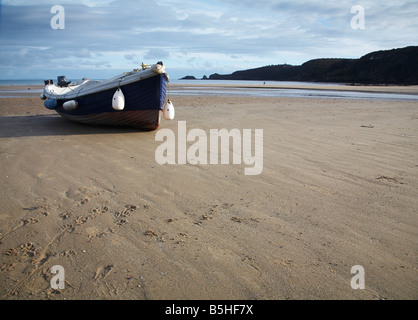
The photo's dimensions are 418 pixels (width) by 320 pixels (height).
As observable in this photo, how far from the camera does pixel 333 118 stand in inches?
390

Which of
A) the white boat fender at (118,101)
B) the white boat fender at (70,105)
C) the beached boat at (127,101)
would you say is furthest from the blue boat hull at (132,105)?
the white boat fender at (118,101)

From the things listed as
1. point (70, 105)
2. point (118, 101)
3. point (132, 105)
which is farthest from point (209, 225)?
point (70, 105)

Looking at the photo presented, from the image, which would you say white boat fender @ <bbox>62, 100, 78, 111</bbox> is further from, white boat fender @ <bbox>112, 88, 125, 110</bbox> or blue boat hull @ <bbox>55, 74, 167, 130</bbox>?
white boat fender @ <bbox>112, 88, 125, 110</bbox>

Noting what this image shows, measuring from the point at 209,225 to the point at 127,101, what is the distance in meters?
5.42

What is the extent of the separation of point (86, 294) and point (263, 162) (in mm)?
3575

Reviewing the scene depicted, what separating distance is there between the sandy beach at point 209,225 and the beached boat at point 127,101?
7.09 ft

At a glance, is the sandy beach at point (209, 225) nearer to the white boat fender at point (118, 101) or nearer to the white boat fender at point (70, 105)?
the white boat fender at point (118, 101)

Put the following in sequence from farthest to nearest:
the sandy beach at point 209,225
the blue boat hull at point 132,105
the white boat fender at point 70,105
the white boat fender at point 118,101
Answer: the white boat fender at point 70,105 < the blue boat hull at point 132,105 < the white boat fender at point 118,101 < the sandy beach at point 209,225

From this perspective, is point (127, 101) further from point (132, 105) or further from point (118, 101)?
point (118, 101)

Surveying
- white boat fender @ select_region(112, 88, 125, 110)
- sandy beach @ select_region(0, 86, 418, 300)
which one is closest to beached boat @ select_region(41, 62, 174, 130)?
white boat fender @ select_region(112, 88, 125, 110)

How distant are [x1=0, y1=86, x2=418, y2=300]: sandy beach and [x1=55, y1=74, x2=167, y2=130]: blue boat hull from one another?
2.16 metres

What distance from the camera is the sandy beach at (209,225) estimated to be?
90.1 inches

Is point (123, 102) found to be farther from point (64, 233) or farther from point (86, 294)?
point (86, 294)
